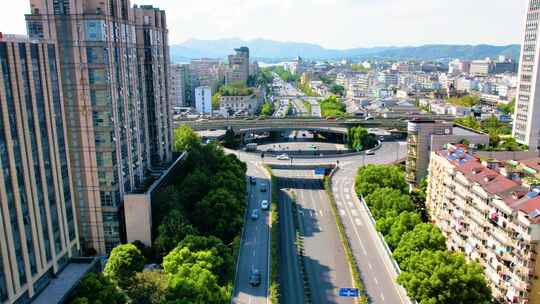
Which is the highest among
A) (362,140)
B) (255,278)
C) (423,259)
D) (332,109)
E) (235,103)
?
(235,103)

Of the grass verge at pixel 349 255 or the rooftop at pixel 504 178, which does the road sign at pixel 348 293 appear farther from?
the rooftop at pixel 504 178

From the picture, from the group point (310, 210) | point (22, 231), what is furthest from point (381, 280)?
point (22, 231)

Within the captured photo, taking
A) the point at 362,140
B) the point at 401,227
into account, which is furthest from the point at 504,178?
the point at 362,140

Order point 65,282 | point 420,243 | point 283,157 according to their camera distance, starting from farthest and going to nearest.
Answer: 1. point 283,157
2. point 420,243
3. point 65,282

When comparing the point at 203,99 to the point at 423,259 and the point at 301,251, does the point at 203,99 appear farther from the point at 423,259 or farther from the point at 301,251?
the point at 423,259

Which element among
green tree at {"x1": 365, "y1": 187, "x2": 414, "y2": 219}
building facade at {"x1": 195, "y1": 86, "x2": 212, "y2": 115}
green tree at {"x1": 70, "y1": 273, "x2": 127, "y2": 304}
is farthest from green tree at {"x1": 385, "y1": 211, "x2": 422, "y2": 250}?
building facade at {"x1": 195, "y1": 86, "x2": 212, "y2": 115}

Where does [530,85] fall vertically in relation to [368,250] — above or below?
above

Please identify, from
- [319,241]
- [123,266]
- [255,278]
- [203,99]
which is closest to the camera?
[123,266]
